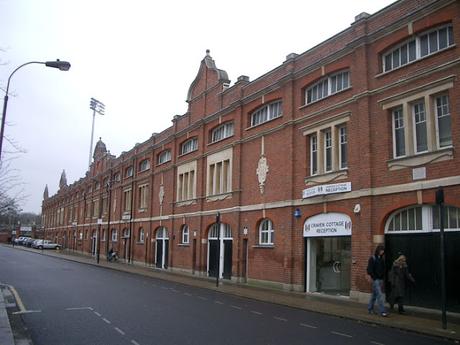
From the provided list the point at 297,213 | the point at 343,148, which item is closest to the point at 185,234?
the point at 297,213

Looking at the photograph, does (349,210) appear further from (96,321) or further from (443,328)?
(96,321)

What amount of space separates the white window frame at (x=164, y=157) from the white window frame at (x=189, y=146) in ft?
7.97

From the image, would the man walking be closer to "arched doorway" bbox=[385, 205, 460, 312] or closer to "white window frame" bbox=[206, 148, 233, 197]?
"arched doorway" bbox=[385, 205, 460, 312]

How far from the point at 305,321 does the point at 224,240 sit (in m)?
15.7

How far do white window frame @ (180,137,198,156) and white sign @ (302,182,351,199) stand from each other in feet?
45.6

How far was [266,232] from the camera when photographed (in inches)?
987

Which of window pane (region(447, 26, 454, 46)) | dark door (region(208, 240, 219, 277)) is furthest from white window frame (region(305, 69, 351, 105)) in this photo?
dark door (region(208, 240, 219, 277))

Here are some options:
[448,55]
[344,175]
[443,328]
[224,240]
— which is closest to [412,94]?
[448,55]

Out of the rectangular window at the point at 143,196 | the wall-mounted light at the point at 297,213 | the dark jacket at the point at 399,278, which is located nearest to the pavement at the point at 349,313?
the dark jacket at the point at 399,278

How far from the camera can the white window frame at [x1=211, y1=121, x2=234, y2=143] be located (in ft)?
97.7

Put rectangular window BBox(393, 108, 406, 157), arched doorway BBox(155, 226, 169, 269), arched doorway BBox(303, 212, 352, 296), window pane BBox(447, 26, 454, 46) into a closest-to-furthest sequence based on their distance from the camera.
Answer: window pane BBox(447, 26, 454, 46), rectangular window BBox(393, 108, 406, 157), arched doorway BBox(303, 212, 352, 296), arched doorway BBox(155, 226, 169, 269)

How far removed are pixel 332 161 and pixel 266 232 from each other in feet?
20.2

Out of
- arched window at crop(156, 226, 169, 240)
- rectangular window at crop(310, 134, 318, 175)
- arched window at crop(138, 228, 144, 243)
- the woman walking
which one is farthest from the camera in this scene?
arched window at crop(138, 228, 144, 243)

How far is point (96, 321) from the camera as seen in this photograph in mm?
12203
